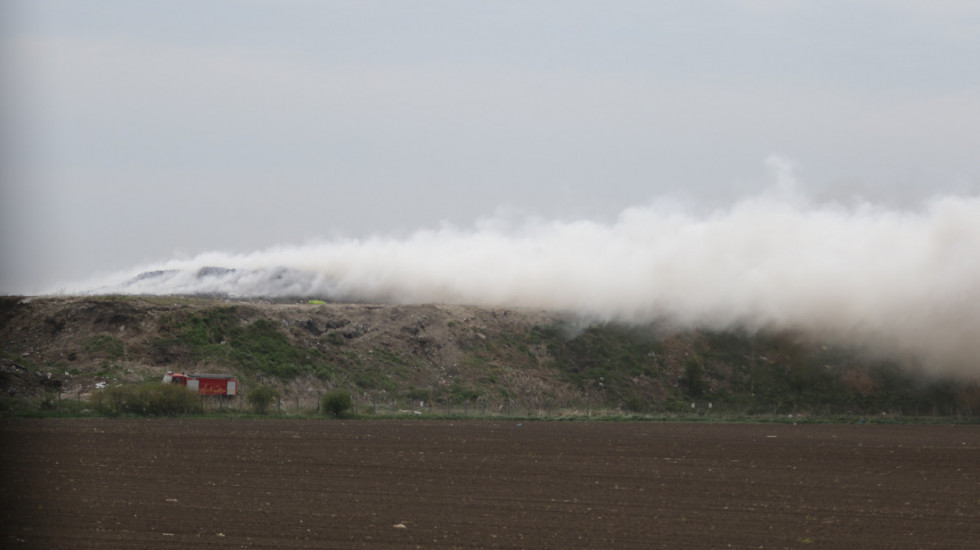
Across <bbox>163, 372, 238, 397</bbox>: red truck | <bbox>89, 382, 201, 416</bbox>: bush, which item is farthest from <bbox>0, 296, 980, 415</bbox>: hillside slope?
<bbox>89, 382, 201, 416</bbox>: bush

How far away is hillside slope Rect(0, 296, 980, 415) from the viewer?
7362cm

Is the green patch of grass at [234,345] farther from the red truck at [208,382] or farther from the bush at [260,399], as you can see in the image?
the bush at [260,399]

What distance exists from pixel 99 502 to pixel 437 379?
5246 centimetres

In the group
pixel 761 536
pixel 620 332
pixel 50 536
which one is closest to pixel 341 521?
pixel 50 536

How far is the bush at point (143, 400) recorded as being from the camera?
195ft

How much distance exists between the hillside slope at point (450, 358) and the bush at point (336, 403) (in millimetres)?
9396

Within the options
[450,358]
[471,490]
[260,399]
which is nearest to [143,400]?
[260,399]

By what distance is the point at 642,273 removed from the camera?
305 ft

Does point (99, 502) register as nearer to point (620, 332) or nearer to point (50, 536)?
point (50, 536)

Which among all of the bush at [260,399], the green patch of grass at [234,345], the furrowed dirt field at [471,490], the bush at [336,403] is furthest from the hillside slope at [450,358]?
the furrowed dirt field at [471,490]

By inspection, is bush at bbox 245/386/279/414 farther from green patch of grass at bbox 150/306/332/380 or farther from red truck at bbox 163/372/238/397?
green patch of grass at bbox 150/306/332/380

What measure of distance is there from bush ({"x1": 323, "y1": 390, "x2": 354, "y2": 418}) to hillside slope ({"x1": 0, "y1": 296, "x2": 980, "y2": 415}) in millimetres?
9396

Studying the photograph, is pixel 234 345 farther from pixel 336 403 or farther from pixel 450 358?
pixel 336 403

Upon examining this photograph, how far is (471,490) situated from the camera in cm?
3164
